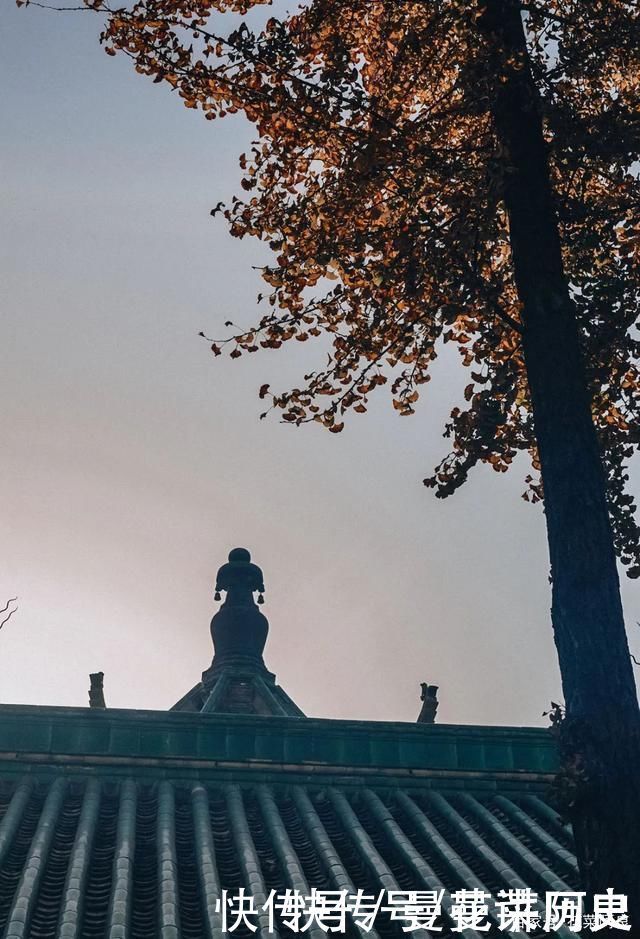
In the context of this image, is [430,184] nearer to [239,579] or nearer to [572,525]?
[572,525]

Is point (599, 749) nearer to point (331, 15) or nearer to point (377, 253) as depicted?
point (377, 253)

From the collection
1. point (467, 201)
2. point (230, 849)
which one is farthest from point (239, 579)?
point (467, 201)

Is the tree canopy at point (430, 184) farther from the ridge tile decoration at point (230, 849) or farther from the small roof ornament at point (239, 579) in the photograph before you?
the small roof ornament at point (239, 579)

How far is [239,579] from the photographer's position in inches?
864

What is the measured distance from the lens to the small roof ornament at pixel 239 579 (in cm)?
2195

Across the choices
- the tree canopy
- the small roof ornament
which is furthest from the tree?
the small roof ornament

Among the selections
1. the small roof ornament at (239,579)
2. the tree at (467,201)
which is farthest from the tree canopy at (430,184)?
the small roof ornament at (239,579)

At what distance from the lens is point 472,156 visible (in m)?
8.76

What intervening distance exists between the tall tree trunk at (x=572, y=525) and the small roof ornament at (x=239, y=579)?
1467 cm

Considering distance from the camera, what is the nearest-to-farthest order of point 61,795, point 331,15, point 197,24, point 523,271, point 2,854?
point 523,271
point 197,24
point 331,15
point 2,854
point 61,795

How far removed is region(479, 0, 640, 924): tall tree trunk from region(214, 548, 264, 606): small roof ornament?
14667 millimetres

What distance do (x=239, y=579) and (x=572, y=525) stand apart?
15499 mm

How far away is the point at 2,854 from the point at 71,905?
1128mm

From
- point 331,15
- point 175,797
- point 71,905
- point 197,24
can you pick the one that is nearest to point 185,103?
point 197,24
